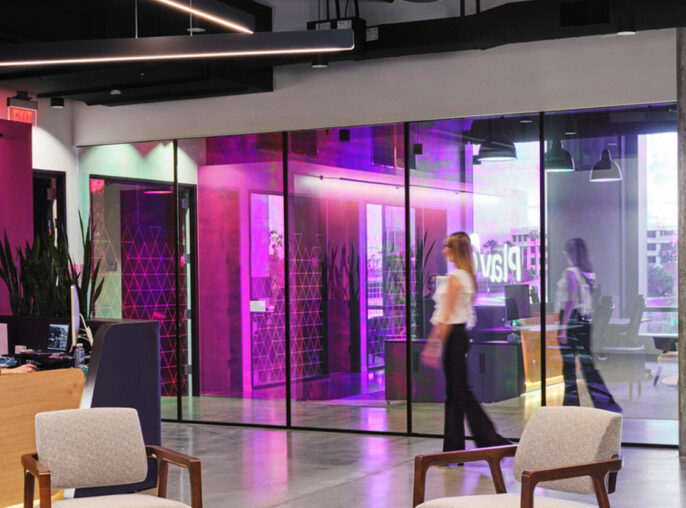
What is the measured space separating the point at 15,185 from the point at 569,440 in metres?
6.77

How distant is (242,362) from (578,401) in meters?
3.25

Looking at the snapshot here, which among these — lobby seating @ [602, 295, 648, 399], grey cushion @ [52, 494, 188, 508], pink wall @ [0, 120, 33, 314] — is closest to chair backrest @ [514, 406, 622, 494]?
grey cushion @ [52, 494, 188, 508]

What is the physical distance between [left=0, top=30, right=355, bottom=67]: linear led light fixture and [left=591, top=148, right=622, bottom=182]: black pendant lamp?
3.02 meters

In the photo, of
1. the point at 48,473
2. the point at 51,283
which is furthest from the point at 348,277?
the point at 48,473

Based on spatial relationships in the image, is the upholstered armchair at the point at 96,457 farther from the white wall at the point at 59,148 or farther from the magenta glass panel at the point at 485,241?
the white wall at the point at 59,148

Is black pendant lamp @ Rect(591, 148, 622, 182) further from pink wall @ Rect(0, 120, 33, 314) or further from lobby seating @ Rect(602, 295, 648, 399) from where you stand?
pink wall @ Rect(0, 120, 33, 314)

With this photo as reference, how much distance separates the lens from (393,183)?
28.6 feet

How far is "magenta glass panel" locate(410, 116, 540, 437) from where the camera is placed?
323 inches

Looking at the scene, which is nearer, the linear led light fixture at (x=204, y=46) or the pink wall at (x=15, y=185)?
the linear led light fixture at (x=204, y=46)

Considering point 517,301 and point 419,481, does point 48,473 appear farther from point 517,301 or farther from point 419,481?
point 517,301

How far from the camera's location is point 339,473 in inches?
277

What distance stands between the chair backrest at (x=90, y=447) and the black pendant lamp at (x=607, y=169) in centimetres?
471

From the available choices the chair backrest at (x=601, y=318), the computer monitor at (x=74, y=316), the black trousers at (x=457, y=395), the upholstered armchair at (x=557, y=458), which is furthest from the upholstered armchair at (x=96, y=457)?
the chair backrest at (x=601, y=318)

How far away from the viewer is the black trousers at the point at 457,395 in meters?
6.86
